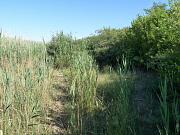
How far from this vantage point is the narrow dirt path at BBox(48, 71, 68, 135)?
5.01 metres

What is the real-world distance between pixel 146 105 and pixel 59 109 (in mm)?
1432

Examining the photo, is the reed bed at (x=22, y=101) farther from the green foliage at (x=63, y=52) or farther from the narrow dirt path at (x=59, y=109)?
the green foliage at (x=63, y=52)

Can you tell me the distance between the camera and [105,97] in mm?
6219

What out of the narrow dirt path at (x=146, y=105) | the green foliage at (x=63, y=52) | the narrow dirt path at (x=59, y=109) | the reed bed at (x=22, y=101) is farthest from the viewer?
the green foliage at (x=63, y=52)

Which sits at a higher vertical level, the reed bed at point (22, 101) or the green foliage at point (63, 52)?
the green foliage at point (63, 52)

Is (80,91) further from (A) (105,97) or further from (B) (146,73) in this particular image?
(B) (146,73)

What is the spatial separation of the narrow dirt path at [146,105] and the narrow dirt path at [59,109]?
1078 mm

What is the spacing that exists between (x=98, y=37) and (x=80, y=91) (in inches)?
271

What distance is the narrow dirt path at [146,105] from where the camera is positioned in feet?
15.9

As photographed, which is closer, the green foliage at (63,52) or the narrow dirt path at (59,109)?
the narrow dirt path at (59,109)

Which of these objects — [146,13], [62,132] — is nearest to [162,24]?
[146,13]

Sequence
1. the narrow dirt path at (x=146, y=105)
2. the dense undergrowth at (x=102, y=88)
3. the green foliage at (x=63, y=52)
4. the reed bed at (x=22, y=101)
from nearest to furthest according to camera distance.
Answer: the reed bed at (x=22, y=101) → the dense undergrowth at (x=102, y=88) → the narrow dirt path at (x=146, y=105) → the green foliage at (x=63, y=52)

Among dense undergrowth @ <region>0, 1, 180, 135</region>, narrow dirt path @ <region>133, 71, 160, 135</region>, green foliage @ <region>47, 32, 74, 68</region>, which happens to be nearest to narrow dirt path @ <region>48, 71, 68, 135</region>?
dense undergrowth @ <region>0, 1, 180, 135</region>

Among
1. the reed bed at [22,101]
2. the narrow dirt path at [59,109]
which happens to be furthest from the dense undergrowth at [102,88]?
the narrow dirt path at [59,109]
